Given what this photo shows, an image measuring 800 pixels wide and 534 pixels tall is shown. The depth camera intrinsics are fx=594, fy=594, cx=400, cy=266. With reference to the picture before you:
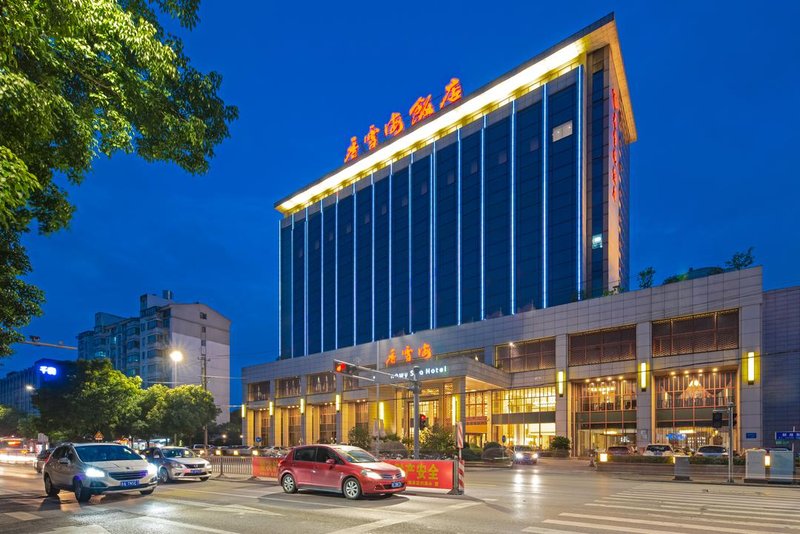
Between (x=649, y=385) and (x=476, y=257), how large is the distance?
32410 mm

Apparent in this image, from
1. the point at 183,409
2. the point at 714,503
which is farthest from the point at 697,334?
the point at 183,409

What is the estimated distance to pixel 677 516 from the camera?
14.0m

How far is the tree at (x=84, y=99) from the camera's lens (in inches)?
270

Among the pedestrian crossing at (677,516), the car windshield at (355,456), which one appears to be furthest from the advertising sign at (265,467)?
the pedestrian crossing at (677,516)

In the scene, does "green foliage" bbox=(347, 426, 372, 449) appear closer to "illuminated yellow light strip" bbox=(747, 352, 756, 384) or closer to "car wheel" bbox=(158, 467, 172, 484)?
"car wheel" bbox=(158, 467, 172, 484)

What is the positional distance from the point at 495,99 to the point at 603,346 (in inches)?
1528

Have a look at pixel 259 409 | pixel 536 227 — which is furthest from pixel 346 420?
pixel 536 227

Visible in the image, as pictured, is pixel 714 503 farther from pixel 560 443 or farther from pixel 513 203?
pixel 513 203

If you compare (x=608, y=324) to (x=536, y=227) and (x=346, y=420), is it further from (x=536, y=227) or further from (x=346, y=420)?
(x=346, y=420)

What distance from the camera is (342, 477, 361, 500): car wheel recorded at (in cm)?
1725

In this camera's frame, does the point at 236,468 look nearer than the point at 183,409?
Yes

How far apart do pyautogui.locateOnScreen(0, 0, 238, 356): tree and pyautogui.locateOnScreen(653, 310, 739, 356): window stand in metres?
48.8

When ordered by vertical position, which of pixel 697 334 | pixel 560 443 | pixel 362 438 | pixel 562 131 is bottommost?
pixel 362 438

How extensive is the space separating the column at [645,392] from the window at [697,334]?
2.61ft
